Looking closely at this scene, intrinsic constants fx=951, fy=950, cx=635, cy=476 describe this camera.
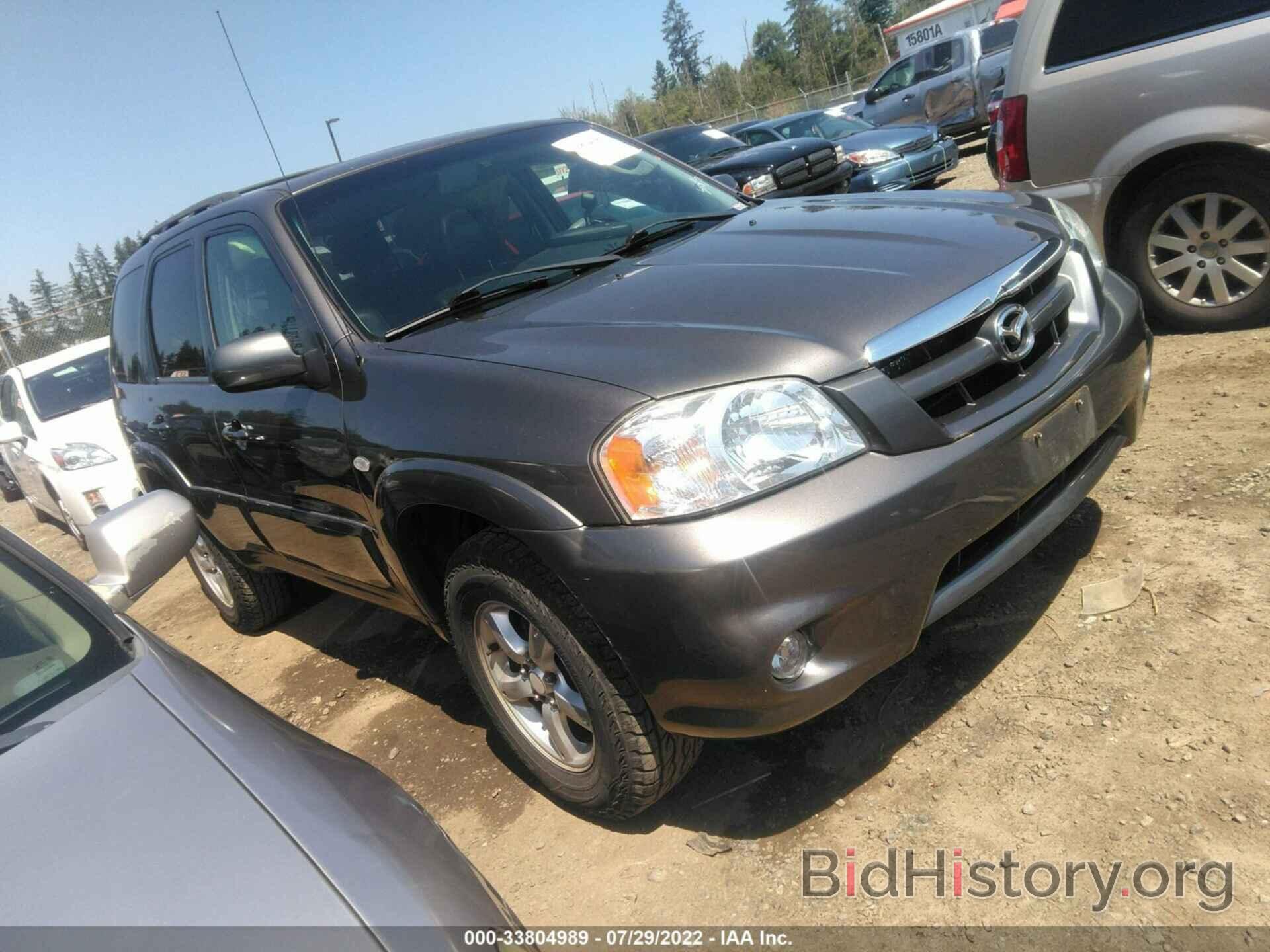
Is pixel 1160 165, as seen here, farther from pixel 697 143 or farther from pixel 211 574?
pixel 697 143

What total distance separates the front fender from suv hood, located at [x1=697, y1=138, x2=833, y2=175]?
7.60 m

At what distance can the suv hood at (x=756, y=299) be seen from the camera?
2114 mm

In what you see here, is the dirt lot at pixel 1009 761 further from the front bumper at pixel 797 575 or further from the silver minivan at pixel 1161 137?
the silver minivan at pixel 1161 137

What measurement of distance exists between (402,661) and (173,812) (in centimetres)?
262

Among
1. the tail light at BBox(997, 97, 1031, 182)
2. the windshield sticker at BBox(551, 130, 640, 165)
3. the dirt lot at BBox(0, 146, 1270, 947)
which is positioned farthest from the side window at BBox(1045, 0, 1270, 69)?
the windshield sticker at BBox(551, 130, 640, 165)

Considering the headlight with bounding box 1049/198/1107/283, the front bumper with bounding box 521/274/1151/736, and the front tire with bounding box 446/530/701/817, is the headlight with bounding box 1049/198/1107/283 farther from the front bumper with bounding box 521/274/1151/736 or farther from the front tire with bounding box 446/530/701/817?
the front tire with bounding box 446/530/701/817

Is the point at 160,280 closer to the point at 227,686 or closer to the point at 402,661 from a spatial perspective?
the point at 402,661

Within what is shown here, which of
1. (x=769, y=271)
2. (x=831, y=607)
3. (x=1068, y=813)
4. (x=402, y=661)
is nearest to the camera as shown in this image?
(x=831, y=607)

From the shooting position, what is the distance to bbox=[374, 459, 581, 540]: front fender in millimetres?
2096

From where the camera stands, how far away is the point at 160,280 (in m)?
4.03

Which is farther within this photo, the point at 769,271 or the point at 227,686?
the point at 769,271

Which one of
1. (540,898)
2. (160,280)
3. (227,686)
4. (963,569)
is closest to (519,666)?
(540,898)

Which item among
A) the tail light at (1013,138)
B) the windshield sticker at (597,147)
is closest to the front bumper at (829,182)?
the tail light at (1013,138)

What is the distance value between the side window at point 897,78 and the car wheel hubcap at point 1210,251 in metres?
12.7
